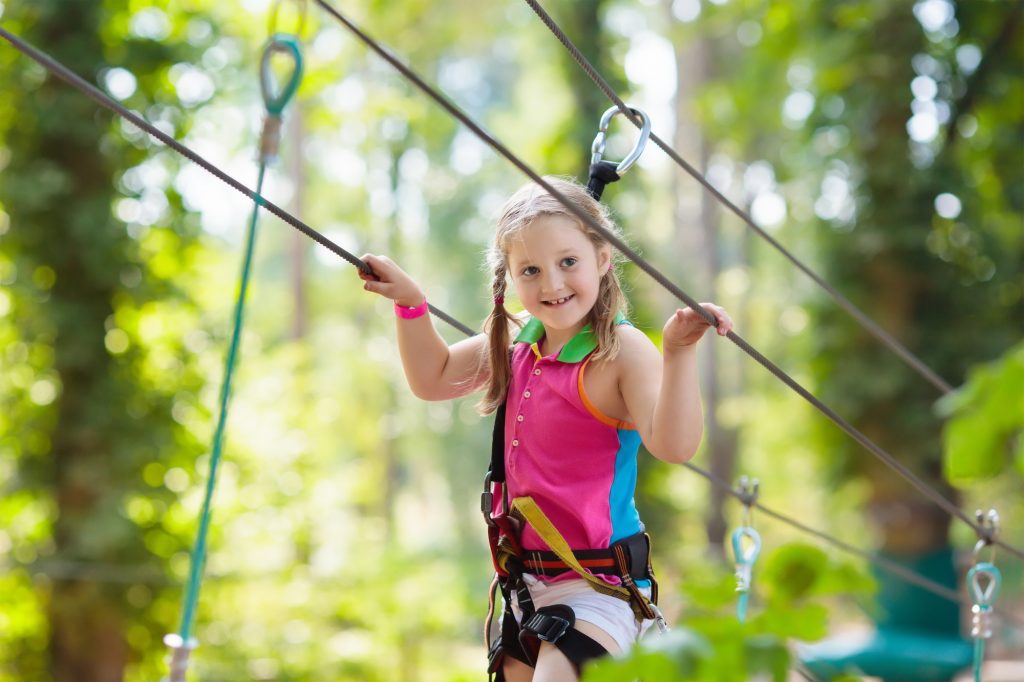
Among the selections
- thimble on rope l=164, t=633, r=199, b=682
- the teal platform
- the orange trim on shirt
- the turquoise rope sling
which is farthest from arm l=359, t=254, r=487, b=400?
the teal platform

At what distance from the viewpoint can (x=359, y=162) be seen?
15766mm

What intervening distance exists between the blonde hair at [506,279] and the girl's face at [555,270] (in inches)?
0.7

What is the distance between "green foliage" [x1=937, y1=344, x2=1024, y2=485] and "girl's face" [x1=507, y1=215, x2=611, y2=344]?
2.48ft

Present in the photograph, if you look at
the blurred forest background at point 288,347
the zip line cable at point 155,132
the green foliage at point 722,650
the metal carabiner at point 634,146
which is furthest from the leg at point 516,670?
the blurred forest background at point 288,347

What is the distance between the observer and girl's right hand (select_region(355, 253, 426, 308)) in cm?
169

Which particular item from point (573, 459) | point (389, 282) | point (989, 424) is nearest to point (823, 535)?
point (573, 459)

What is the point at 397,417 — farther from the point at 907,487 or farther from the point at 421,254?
the point at 907,487

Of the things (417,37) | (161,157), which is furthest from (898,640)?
(417,37)

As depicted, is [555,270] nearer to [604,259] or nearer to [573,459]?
[604,259]

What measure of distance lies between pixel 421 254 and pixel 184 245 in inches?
411

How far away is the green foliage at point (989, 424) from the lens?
92 cm

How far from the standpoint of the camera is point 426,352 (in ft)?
5.96

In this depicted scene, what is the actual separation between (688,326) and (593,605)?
0.43 metres

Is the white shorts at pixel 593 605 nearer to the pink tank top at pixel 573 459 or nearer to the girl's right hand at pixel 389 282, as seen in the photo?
the pink tank top at pixel 573 459
